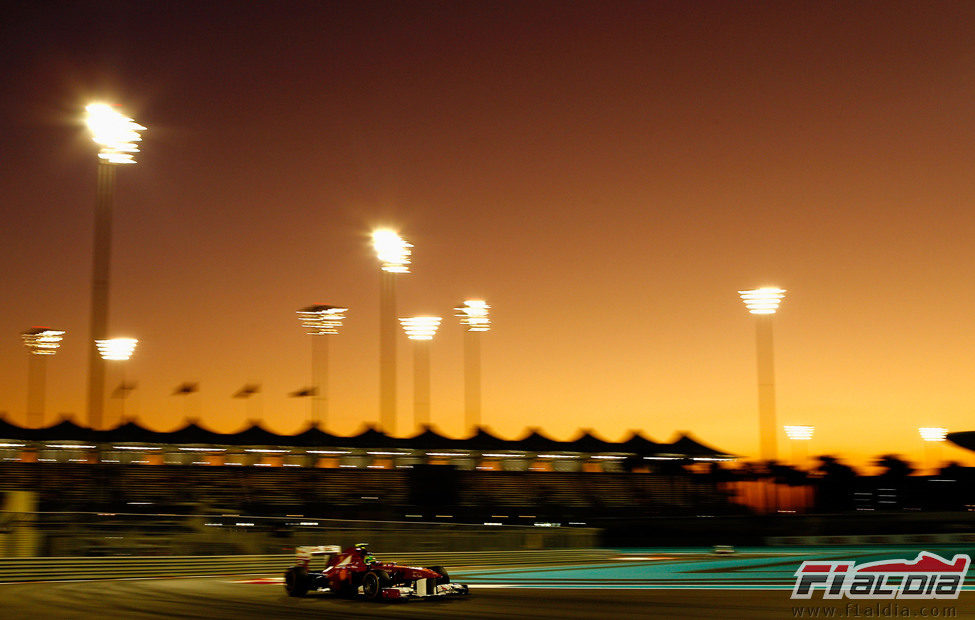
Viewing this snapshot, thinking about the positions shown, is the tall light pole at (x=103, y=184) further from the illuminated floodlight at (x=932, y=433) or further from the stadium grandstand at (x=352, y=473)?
the illuminated floodlight at (x=932, y=433)

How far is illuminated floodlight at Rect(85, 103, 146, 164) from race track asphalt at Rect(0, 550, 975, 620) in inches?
484

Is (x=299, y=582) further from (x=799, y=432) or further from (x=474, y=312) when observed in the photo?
(x=799, y=432)

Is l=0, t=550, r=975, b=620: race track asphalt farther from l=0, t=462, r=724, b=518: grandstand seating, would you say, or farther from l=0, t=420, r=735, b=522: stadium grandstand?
l=0, t=420, r=735, b=522: stadium grandstand

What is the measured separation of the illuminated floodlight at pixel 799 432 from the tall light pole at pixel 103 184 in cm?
4938

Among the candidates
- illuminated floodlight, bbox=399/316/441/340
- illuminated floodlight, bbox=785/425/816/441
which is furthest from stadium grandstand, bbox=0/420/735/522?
illuminated floodlight, bbox=399/316/441/340

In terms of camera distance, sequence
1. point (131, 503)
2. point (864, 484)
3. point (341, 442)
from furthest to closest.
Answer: point (864, 484) → point (341, 442) → point (131, 503)

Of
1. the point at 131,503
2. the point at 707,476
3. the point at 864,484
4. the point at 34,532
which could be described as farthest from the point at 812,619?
the point at 864,484

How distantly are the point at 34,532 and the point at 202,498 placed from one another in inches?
1072

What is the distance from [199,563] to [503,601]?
45.3 feet

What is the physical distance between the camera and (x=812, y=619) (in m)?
13.3

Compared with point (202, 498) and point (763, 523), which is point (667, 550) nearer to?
point (763, 523)

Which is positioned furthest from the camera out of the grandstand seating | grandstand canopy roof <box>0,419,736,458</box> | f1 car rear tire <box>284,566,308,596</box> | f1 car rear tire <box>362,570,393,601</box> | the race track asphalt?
grandstand canopy roof <box>0,419,736,458</box>

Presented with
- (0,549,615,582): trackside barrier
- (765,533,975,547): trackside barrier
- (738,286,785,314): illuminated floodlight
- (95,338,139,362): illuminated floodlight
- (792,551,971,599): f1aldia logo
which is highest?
(738,286,785,314): illuminated floodlight

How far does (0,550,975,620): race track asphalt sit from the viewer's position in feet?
48.0
